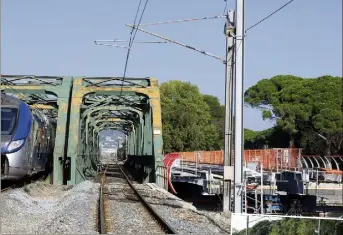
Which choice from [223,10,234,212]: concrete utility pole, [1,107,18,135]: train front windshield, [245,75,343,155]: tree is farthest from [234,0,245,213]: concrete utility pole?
[245,75,343,155]: tree

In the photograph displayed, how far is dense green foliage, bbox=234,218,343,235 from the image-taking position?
18.6 feet

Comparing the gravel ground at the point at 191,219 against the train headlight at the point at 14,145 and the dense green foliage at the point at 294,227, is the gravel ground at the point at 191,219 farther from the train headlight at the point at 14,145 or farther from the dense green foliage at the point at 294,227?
the dense green foliage at the point at 294,227

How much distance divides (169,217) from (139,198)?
6.04 m

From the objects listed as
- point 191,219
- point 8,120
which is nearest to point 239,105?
point 191,219

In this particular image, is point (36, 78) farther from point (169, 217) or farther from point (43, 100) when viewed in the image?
point (169, 217)

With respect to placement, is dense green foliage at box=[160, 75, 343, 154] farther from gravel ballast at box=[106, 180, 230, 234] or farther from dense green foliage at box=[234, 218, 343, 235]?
dense green foliage at box=[234, 218, 343, 235]

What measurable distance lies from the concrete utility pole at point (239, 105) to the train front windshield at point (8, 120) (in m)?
8.40

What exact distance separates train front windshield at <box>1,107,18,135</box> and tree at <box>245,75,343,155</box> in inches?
920

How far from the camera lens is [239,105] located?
11469 mm

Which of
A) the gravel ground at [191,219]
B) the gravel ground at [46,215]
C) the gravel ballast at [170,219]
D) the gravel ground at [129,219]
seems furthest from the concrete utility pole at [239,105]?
the gravel ground at [46,215]

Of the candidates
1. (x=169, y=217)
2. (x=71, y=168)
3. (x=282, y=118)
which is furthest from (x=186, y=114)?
(x=169, y=217)

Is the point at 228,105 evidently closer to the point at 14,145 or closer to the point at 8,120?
the point at 14,145

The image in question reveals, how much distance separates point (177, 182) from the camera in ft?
94.1

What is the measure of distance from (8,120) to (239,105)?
29.2ft
